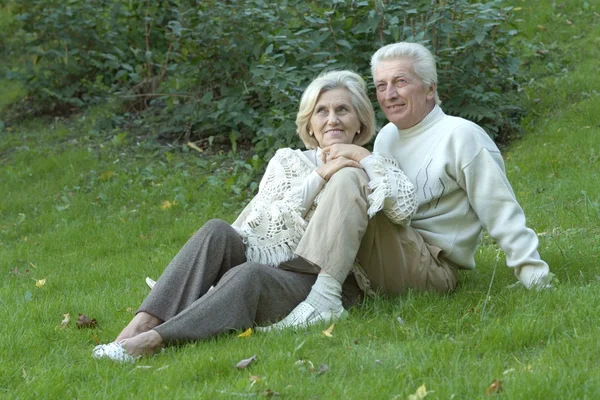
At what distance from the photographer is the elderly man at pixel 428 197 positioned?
461 centimetres

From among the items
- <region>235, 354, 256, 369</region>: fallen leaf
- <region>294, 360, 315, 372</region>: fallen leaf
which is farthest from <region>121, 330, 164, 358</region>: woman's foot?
<region>294, 360, 315, 372</region>: fallen leaf

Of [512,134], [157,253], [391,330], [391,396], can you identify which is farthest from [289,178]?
[512,134]

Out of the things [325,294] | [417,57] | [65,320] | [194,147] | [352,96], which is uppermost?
[417,57]

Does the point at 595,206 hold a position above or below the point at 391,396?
below

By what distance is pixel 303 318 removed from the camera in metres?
4.48

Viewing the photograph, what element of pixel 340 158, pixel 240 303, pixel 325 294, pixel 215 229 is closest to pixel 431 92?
pixel 340 158

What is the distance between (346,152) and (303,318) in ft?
2.88

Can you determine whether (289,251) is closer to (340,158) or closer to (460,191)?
(340,158)

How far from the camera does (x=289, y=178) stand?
4914 mm

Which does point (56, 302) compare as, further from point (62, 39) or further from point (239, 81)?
point (62, 39)

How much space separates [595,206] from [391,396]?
11.4ft

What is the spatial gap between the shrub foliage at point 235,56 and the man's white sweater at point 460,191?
2827 millimetres

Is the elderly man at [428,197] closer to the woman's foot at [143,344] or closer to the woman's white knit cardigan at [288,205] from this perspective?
the woman's white knit cardigan at [288,205]

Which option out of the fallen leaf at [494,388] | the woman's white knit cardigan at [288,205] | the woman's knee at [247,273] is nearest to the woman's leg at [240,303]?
the woman's knee at [247,273]
